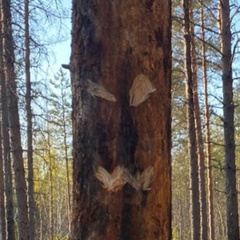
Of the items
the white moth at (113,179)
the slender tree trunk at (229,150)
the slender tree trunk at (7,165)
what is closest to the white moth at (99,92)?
the white moth at (113,179)

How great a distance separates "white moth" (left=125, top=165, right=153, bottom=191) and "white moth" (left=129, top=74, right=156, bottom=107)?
217 mm

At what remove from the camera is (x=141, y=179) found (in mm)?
1438

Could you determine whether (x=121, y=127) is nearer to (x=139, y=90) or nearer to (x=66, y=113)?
(x=139, y=90)

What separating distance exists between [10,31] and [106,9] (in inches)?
265

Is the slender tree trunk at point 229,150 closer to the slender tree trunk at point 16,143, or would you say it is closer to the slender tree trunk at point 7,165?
the slender tree trunk at point 16,143

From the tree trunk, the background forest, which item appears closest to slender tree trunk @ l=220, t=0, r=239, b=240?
the background forest

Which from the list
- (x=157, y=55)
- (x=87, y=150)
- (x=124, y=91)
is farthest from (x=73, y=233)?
(x=157, y=55)

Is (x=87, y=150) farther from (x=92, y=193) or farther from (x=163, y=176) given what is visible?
(x=163, y=176)

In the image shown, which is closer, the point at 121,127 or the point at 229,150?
the point at 121,127

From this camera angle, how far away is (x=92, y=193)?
4.71 ft

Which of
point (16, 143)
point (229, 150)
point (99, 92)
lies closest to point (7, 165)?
point (16, 143)

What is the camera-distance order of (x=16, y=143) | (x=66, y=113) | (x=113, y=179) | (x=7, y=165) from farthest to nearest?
1. (x=66, y=113)
2. (x=7, y=165)
3. (x=16, y=143)
4. (x=113, y=179)

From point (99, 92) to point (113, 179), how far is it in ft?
0.93

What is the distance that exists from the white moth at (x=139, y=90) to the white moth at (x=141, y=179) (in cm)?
22
